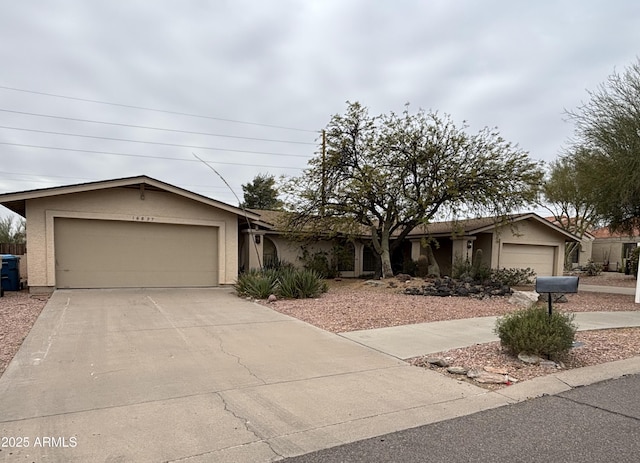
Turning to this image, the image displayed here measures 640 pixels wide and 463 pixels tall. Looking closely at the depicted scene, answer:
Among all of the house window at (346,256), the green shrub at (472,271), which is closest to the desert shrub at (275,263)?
the house window at (346,256)

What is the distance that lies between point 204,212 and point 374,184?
20.3 ft

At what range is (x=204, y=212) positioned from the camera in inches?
589

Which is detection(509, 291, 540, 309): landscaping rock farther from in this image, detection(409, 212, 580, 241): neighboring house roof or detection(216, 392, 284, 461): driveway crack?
detection(216, 392, 284, 461): driveway crack

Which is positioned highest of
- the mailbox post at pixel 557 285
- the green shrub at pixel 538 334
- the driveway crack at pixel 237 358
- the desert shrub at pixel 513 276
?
the mailbox post at pixel 557 285

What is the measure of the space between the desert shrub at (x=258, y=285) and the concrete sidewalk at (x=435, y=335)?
482cm

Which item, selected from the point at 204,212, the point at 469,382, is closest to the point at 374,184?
the point at 204,212

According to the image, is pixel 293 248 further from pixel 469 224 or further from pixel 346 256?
pixel 469 224

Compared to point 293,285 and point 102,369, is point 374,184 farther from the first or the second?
point 102,369

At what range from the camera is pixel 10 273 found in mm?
13086

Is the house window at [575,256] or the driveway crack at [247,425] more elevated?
the driveway crack at [247,425]

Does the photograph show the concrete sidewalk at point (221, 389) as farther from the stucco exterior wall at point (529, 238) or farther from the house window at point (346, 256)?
the stucco exterior wall at point (529, 238)

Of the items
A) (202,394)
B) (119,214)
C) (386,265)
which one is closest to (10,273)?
(119,214)

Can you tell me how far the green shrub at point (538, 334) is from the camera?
6.09 meters

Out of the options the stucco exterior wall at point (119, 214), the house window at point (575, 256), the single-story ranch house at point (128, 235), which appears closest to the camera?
the stucco exterior wall at point (119, 214)
